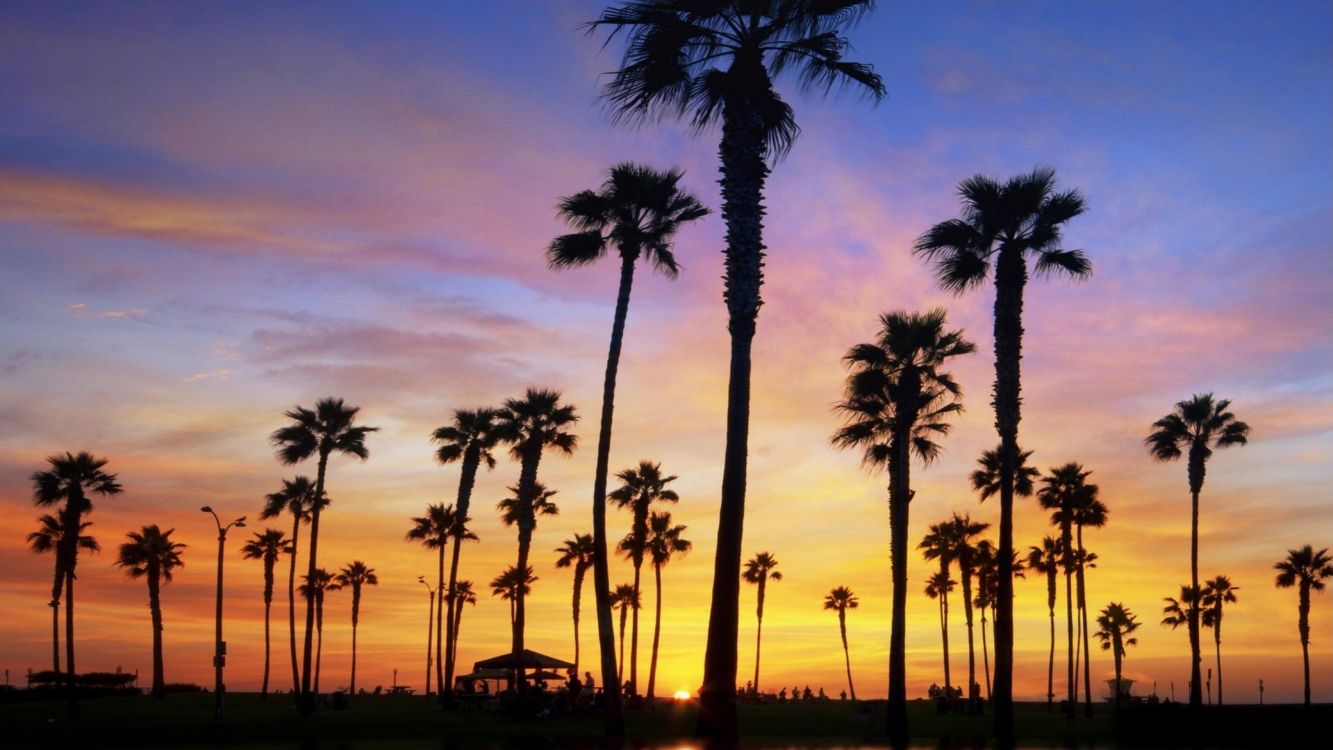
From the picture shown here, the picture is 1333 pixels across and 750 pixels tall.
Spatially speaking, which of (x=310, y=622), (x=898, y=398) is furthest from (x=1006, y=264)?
(x=310, y=622)

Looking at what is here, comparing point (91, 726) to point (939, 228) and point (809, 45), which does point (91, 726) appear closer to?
point (939, 228)

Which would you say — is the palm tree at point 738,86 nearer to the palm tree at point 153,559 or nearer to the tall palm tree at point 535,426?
the tall palm tree at point 535,426

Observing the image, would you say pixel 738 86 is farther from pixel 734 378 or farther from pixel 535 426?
pixel 535 426

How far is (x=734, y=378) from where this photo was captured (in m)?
25.3

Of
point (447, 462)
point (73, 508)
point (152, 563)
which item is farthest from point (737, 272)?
point (152, 563)

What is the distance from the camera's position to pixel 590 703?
196 ft

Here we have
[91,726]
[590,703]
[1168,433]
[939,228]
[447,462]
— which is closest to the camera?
[939,228]

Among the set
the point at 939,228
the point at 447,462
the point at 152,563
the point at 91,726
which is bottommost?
the point at 91,726

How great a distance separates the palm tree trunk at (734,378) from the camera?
77.2ft

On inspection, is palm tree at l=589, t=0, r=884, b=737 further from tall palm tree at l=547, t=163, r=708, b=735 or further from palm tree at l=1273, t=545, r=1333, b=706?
palm tree at l=1273, t=545, r=1333, b=706

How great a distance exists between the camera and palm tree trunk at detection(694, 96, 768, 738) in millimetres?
23516

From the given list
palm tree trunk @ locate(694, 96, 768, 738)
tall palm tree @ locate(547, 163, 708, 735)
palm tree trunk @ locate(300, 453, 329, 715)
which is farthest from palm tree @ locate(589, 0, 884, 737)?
palm tree trunk @ locate(300, 453, 329, 715)

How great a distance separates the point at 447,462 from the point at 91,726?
26138 millimetres

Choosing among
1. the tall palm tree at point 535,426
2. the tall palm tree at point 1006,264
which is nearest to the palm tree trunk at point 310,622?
A: the tall palm tree at point 535,426
